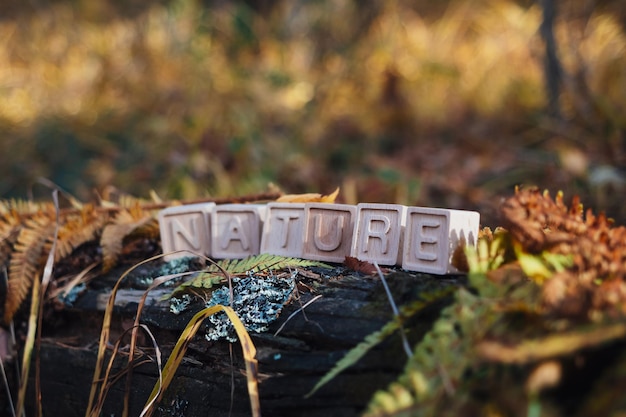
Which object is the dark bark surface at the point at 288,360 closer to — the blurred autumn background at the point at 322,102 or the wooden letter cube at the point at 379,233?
the wooden letter cube at the point at 379,233

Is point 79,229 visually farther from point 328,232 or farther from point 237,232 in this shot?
point 328,232

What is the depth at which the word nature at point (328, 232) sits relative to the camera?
1.39 m

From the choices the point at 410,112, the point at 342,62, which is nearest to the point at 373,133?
the point at 410,112

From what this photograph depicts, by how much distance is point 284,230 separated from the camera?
64.3 inches

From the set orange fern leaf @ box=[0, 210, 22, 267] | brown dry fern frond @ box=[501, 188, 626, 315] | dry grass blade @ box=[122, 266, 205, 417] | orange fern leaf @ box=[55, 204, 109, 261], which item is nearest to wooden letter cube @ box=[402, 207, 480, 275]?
brown dry fern frond @ box=[501, 188, 626, 315]

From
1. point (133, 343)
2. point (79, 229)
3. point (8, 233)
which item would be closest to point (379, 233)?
point (133, 343)

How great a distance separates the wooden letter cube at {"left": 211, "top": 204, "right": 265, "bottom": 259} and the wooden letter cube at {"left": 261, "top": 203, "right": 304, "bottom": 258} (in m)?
0.05

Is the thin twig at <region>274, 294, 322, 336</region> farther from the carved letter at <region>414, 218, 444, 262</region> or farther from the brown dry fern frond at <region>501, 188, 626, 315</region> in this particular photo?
the brown dry fern frond at <region>501, 188, 626, 315</region>

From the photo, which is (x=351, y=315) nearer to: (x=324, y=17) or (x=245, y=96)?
(x=245, y=96)

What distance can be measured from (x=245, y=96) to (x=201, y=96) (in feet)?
1.20

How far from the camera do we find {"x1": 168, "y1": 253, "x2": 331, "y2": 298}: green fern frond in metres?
1.48

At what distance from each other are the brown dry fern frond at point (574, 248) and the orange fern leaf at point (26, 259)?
52.9 inches

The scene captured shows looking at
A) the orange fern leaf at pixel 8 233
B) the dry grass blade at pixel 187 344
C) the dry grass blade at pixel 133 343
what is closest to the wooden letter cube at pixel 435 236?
the dry grass blade at pixel 187 344

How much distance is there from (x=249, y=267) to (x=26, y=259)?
Result: 2.46ft
